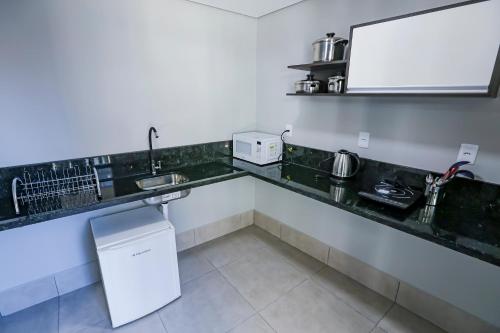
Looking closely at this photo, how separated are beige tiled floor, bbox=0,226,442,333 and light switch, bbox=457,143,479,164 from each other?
1174mm

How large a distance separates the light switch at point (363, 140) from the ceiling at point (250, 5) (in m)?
1.27

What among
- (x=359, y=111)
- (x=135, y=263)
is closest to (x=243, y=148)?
(x=359, y=111)

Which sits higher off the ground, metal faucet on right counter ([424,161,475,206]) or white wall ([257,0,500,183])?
white wall ([257,0,500,183])

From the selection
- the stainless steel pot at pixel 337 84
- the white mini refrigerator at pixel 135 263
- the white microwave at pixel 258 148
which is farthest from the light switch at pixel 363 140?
the white mini refrigerator at pixel 135 263

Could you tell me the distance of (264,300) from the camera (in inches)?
A: 74.2

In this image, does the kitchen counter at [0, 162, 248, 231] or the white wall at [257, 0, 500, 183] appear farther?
the white wall at [257, 0, 500, 183]

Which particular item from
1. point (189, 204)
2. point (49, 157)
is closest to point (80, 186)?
point (49, 157)

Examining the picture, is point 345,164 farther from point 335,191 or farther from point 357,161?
point 335,191

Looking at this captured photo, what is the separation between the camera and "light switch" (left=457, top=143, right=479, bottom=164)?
54.9 inches

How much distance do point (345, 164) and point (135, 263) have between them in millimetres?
1636

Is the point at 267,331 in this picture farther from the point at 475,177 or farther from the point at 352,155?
the point at 475,177

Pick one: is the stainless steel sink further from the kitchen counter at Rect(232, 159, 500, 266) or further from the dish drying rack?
the kitchen counter at Rect(232, 159, 500, 266)

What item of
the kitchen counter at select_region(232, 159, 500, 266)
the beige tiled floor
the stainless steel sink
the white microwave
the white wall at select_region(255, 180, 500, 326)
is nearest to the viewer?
the kitchen counter at select_region(232, 159, 500, 266)

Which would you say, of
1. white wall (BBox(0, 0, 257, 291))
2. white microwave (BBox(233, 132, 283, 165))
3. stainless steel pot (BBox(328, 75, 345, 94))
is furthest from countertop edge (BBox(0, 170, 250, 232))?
stainless steel pot (BBox(328, 75, 345, 94))
